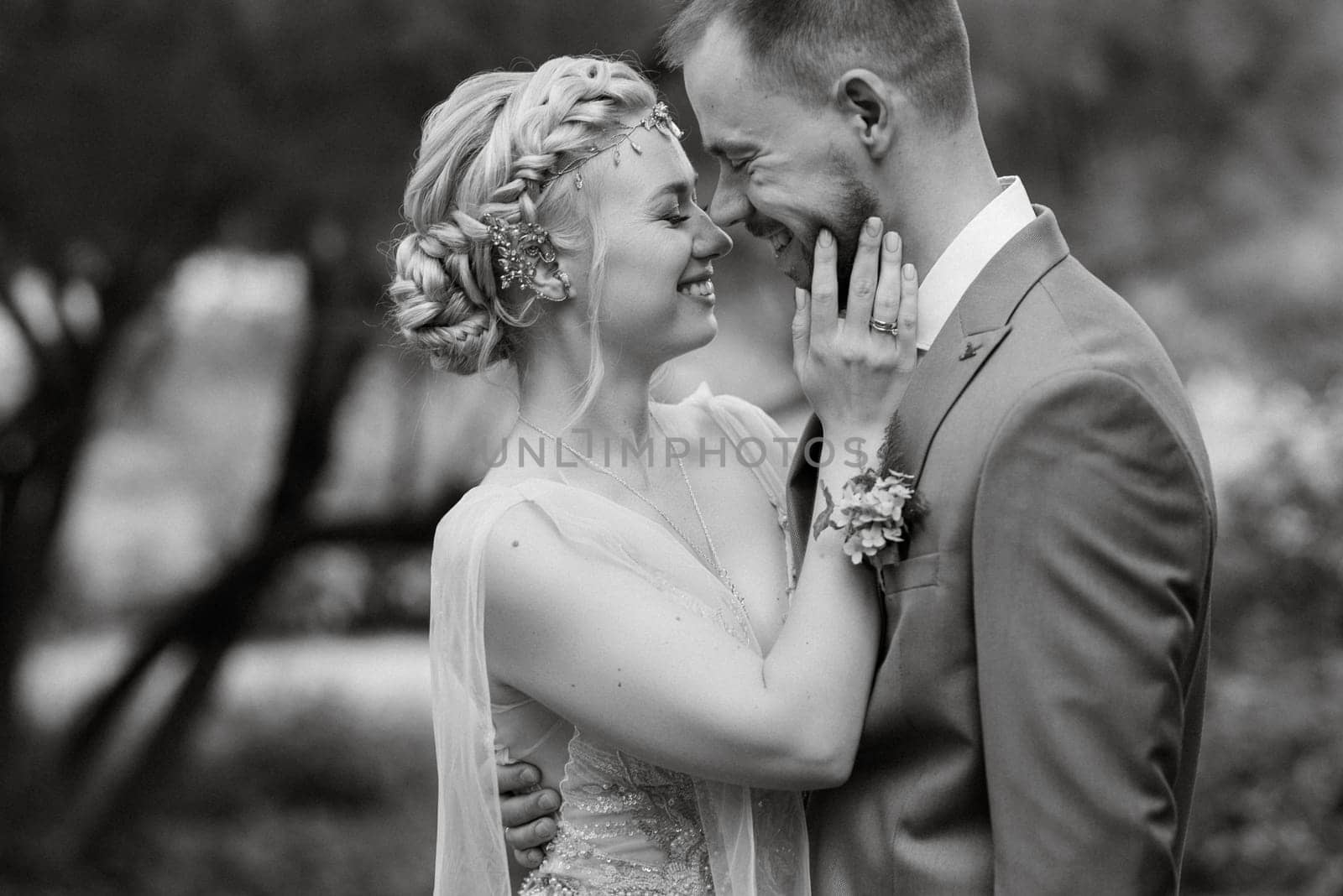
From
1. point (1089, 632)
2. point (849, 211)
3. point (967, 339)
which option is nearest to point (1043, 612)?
point (1089, 632)

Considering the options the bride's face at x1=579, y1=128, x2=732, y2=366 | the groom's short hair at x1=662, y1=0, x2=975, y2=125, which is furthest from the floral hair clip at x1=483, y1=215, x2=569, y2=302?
the groom's short hair at x1=662, y1=0, x2=975, y2=125

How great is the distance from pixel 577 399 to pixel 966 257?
1.00m

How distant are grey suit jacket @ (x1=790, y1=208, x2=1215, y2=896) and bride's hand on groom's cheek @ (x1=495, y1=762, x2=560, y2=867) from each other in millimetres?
818

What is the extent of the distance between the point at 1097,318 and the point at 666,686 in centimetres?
103

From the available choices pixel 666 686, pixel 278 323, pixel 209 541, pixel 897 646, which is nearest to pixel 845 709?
pixel 897 646

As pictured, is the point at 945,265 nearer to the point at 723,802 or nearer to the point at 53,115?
the point at 723,802

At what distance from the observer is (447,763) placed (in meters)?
3.08

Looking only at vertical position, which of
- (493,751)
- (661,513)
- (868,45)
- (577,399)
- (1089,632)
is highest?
(868,45)

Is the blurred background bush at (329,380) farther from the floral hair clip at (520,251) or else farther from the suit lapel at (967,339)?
the suit lapel at (967,339)

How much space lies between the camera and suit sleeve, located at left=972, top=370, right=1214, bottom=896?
2.22 m

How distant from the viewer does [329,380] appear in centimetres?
720

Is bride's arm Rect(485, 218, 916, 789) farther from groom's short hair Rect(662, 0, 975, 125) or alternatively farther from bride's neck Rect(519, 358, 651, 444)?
bride's neck Rect(519, 358, 651, 444)

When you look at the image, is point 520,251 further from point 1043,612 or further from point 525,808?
point 1043,612

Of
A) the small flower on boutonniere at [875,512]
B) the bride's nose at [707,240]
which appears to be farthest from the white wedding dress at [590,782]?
the bride's nose at [707,240]
